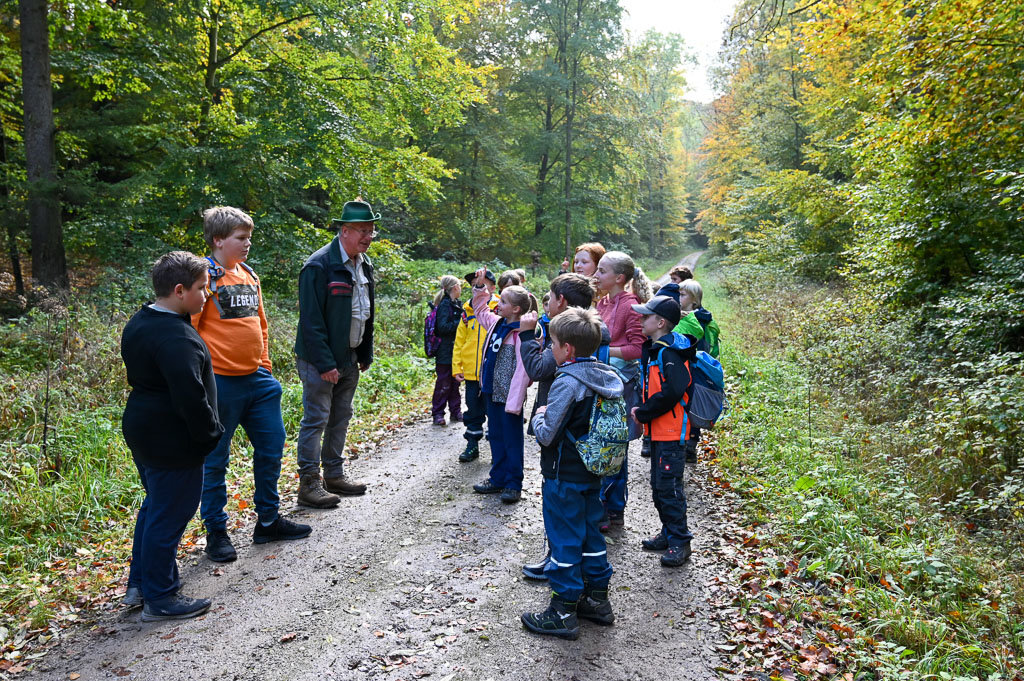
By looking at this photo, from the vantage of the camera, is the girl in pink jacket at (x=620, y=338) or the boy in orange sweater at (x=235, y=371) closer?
the boy in orange sweater at (x=235, y=371)

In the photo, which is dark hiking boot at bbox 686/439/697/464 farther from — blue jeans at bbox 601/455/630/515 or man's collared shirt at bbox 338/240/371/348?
man's collared shirt at bbox 338/240/371/348

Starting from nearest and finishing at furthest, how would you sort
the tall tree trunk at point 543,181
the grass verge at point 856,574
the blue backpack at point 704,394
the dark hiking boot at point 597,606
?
1. the grass verge at point 856,574
2. the dark hiking boot at point 597,606
3. the blue backpack at point 704,394
4. the tall tree trunk at point 543,181

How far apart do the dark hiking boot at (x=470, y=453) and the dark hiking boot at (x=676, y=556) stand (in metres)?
2.77

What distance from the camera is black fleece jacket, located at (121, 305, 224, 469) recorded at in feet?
11.3

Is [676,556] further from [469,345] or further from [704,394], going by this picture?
[469,345]

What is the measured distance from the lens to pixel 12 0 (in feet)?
36.2

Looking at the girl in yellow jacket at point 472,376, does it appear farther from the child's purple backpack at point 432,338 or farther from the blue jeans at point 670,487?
the blue jeans at point 670,487

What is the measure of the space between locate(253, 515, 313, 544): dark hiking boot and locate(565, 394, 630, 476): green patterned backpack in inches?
101

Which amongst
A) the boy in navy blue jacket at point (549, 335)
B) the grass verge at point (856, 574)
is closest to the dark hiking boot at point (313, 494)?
the boy in navy blue jacket at point (549, 335)

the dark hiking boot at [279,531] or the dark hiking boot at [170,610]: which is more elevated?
the dark hiking boot at [279,531]

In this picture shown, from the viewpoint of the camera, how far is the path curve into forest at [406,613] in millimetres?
3260

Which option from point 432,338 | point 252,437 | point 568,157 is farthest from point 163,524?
point 568,157

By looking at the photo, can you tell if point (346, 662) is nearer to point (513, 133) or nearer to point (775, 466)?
point (775, 466)

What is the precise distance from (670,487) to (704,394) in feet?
2.51
